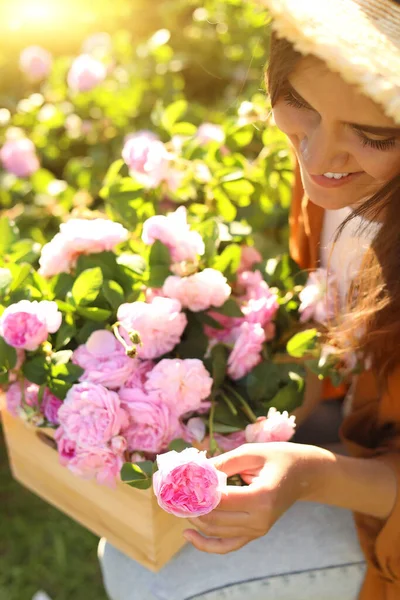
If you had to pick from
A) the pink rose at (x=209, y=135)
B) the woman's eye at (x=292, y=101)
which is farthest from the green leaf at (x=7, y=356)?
the pink rose at (x=209, y=135)

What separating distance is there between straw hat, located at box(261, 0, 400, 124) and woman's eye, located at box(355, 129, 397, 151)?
93 mm

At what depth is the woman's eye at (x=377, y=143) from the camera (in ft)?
2.92

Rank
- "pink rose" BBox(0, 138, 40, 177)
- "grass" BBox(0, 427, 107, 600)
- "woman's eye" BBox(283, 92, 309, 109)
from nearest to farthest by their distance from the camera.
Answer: "woman's eye" BBox(283, 92, 309, 109) < "grass" BBox(0, 427, 107, 600) < "pink rose" BBox(0, 138, 40, 177)

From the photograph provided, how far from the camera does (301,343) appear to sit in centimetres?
117

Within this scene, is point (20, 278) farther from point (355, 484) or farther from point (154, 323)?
point (355, 484)

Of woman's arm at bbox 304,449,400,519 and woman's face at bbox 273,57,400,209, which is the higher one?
woman's face at bbox 273,57,400,209

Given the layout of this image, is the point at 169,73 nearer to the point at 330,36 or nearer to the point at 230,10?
the point at 230,10

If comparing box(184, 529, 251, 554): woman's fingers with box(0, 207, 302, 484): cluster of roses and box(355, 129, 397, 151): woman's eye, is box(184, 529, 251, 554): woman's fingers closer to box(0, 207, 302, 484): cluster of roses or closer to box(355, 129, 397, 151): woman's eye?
box(0, 207, 302, 484): cluster of roses

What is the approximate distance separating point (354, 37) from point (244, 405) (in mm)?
593

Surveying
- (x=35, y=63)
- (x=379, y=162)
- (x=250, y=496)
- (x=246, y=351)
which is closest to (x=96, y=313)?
(x=246, y=351)

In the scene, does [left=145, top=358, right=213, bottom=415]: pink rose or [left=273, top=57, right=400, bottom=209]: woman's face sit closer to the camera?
[left=273, top=57, right=400, bottom=209]: woman's face

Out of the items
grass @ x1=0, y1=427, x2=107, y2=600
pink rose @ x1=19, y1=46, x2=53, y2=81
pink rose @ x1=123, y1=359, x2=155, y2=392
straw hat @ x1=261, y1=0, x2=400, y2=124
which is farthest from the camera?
pink rose @ x1=19, y1=46, x2=53, y2=81

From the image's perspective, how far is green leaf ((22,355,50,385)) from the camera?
108 cm

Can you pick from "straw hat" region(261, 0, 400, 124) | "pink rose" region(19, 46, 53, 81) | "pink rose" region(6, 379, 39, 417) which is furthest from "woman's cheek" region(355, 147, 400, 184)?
"pink rose" region(19, 46, 53, 81)
